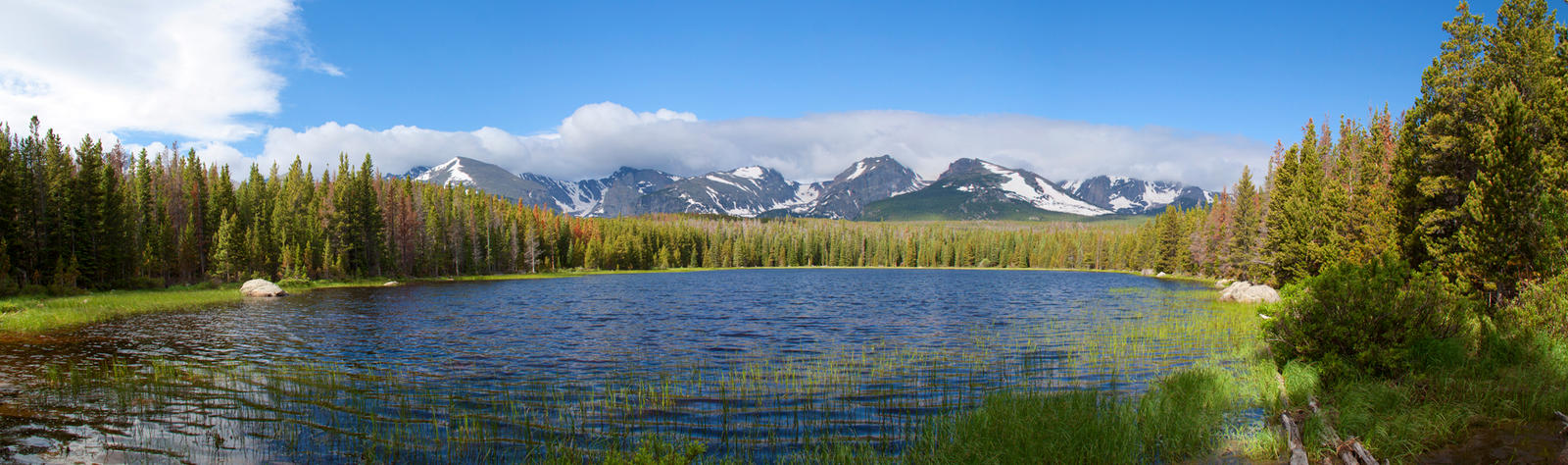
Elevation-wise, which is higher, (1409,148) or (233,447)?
(1409,148)

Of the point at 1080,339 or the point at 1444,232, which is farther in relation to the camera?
the point at 1080,339

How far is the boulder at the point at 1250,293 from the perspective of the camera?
152ft

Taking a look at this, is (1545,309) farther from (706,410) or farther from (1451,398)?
(706,410)

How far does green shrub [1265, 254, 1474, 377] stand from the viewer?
15648 millimetres

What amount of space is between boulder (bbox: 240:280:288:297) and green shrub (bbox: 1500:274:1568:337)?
75722mm

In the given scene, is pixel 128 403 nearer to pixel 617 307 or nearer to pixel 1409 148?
pixel 617 307

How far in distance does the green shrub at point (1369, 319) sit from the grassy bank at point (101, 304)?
48.4m

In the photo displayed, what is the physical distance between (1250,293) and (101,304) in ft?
256

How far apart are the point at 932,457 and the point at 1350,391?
31.2ft

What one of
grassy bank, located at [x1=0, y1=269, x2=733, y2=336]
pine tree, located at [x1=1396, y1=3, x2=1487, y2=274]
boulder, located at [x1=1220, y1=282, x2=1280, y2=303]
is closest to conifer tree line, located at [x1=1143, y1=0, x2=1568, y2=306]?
pine tree, located at [x1=1396, y1=3, x2=1487, y2=274]

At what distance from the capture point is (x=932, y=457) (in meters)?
11.7

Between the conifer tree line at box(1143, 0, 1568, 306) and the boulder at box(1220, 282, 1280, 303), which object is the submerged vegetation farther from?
the boulder at box(1220, 282, 1280, 303)

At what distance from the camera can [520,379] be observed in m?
21.3

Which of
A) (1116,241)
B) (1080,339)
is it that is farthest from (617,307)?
(1116,241)
